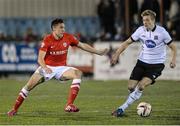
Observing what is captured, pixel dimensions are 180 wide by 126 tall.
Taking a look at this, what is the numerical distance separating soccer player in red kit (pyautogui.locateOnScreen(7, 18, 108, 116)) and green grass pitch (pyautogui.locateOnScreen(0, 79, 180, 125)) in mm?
453

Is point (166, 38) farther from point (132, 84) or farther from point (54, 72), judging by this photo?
point (54, 72)

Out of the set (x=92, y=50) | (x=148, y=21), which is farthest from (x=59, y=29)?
(x=148, y=21)

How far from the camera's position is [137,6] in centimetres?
2658

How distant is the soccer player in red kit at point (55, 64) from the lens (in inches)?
555

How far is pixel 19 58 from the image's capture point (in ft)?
91.4

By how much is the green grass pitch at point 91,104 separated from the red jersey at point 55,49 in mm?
1138

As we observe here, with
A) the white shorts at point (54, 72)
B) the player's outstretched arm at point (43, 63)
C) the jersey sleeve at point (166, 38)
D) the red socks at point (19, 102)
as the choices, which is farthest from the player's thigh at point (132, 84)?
the red socks at point (19, 102)

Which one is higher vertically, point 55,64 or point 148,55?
point 148,55

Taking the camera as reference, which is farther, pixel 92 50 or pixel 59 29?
pixel 92 50

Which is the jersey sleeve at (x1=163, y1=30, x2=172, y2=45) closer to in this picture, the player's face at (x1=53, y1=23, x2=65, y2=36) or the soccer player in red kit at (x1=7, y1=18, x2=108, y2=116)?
the soccer player in red kit at (x1=7, y1=18, x2=108, y2=116)

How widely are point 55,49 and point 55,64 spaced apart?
34 centimetres

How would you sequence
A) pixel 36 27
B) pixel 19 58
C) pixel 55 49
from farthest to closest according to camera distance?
pixel 36 27 < pixel 19 58 < pixel 55 49

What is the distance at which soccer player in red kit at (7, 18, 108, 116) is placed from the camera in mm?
14109

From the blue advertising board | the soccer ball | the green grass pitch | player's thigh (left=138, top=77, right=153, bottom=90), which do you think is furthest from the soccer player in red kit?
the blue advertising board
